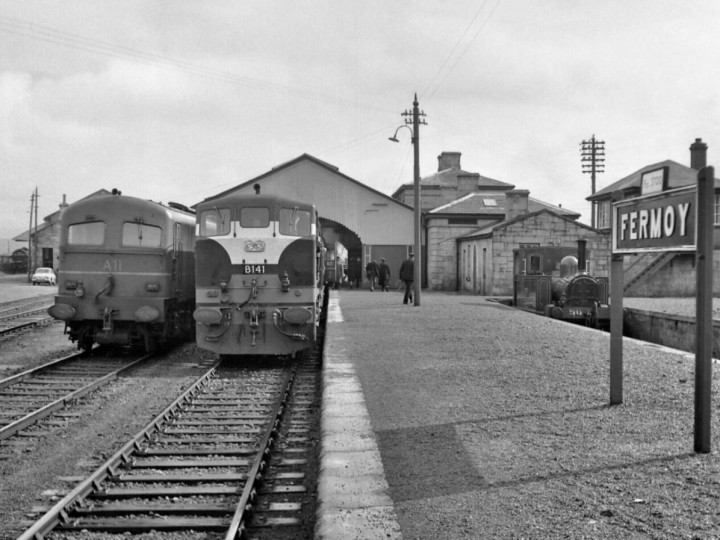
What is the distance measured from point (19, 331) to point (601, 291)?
1650cm

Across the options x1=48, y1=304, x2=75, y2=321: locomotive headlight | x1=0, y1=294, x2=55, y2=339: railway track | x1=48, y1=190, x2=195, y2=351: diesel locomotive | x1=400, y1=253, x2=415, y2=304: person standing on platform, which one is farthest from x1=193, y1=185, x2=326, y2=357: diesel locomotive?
x1=400, y1=253, x2=415, y2=304: person standing on platform

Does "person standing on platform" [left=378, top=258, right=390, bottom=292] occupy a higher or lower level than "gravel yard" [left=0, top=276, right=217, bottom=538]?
higher

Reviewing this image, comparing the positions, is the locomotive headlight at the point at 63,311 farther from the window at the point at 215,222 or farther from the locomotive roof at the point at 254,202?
the locomotive roof at the point at 254,202

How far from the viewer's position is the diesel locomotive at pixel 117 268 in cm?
1245

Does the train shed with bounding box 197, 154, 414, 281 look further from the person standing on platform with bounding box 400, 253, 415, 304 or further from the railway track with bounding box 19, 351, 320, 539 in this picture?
the railway track with bounding box 19, 351, 320, 539

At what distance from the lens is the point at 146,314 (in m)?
12.2

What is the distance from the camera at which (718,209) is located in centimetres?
3356

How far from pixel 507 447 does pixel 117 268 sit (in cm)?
917

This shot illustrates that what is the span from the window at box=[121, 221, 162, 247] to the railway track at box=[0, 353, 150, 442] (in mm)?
2137

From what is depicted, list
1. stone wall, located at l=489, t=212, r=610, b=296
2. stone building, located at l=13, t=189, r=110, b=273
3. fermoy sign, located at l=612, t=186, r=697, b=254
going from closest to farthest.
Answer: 1. fermoy sign, located at l=612, t=186, r=697, b=254
2. stone wall, located at l=489, t=212, r=610, b=296
3. stone building, located at l=13, t=189, r=110, b=273

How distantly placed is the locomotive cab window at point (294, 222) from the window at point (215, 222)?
940 mm

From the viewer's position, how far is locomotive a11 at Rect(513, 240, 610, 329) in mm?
20781

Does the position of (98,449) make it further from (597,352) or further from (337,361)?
(597,352)

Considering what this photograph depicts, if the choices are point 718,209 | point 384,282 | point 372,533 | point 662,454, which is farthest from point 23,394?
point 718,209
